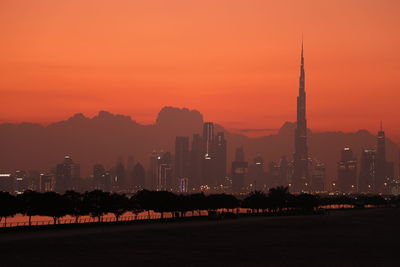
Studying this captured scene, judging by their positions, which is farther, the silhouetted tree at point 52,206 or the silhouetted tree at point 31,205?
the silhouetted tree at point 31,205

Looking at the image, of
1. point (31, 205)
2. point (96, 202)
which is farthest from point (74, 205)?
point (31, 205)

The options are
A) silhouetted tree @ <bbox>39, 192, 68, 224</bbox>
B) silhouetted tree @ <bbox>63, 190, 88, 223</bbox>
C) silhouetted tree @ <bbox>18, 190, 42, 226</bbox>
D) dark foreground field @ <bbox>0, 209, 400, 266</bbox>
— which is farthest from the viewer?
silhouetted tree @ <bbox>63, 190, 88, 223</bbox>

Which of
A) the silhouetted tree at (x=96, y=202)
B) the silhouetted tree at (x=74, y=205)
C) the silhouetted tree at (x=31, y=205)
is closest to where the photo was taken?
the silhouetted tree at (x=31, y=205)

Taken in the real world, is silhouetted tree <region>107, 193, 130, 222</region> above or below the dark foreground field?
above

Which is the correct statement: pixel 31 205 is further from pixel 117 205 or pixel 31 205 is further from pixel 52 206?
pixel 117 205

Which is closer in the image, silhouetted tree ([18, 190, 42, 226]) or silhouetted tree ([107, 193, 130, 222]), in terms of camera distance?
silhouetted tree ([18, 190, 42, 226])

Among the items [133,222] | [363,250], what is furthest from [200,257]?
[133,222]

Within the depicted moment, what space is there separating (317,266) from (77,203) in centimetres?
8889

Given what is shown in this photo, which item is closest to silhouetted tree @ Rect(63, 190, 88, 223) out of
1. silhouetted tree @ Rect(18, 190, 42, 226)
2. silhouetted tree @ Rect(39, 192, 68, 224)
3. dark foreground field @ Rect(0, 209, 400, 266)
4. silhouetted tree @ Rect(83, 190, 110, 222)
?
silhouetted tree @ Rect(83, 190, 110, 222)

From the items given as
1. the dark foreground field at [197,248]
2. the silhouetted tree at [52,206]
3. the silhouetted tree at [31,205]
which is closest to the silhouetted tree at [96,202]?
the silhouetted tree at [52,206]

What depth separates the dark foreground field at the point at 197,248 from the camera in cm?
7381

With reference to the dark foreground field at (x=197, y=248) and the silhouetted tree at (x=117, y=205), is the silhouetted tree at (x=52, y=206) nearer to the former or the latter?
the silhouetted tree at (x=117, y=205)

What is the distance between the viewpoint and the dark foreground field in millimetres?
73812

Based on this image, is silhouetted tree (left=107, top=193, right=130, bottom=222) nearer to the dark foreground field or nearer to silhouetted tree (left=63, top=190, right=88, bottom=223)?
silhouetted tree (left=63, top=190, right=88, bottom=223)
